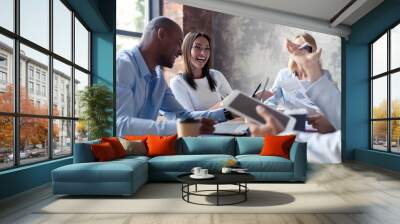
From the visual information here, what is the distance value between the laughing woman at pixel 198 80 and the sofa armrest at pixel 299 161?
2.15m

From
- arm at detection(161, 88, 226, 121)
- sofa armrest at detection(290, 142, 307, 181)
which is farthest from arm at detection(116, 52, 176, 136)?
sofa armrest at detection(290, 142, 307, 181)

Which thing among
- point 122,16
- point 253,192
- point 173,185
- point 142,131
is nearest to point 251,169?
point 253,192

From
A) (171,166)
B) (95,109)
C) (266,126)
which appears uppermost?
(95,109)

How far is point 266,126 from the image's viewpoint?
757 cm

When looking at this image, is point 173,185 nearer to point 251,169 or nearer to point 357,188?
point 251,169

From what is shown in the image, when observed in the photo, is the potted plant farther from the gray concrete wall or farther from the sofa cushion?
the gray concrete wall

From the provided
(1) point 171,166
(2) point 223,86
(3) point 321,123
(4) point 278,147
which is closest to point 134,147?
(1) point 171,166

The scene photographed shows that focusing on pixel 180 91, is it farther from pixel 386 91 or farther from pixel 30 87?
pixel 386 91

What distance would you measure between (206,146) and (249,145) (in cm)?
74

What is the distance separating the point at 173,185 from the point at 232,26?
12.9 feet

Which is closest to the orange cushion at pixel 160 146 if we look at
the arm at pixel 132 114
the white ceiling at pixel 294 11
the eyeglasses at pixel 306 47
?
the arm at pixel 132 114

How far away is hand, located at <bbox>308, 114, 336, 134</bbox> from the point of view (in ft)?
27.0

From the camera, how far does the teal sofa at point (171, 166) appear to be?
471cm

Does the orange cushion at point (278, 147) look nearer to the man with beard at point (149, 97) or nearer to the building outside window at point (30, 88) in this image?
the man with beard at point (149, 97)
